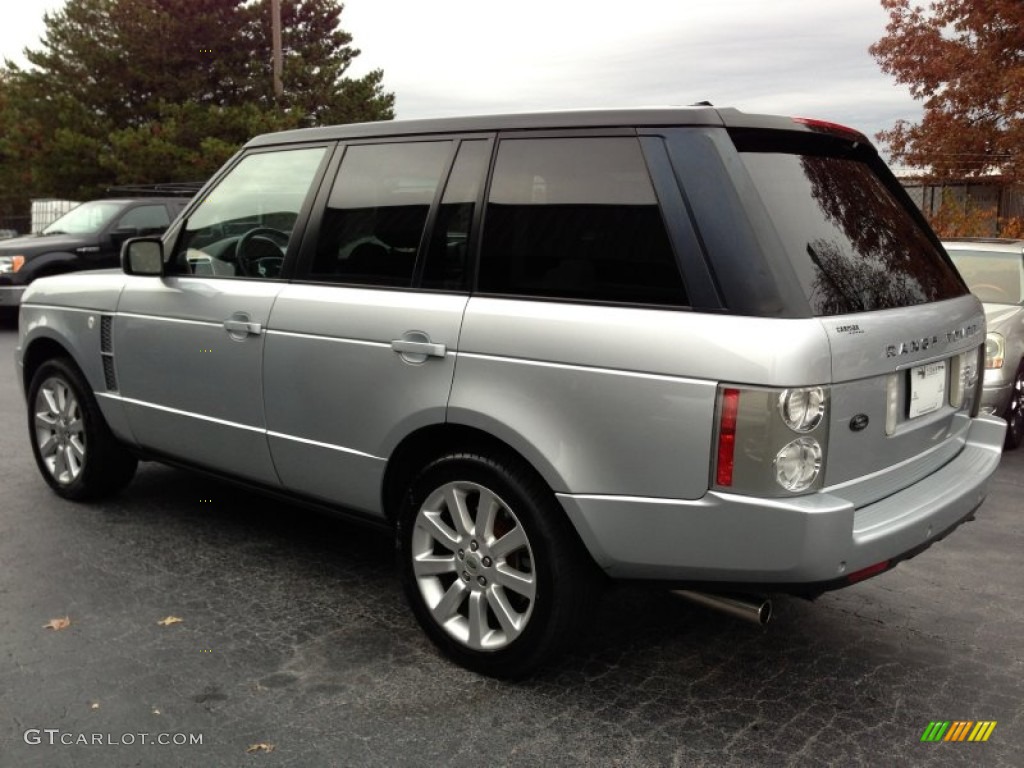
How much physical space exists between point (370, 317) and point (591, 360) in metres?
1.02

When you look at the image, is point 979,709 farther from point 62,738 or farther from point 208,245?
point 208,245

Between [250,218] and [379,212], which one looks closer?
[379,212]

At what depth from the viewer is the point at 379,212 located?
3842mm

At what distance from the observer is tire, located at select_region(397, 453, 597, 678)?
10.5ft

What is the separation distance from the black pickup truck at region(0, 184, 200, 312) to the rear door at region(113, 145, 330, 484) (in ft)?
30.0

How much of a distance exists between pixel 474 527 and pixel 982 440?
2.00 meters

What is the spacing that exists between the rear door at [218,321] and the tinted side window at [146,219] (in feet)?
32.8

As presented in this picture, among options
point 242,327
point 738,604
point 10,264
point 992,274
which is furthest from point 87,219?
point 738,604

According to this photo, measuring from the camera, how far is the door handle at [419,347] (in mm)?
3434

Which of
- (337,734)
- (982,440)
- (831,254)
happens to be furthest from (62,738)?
(982,440)

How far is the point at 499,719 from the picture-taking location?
3.18 metres

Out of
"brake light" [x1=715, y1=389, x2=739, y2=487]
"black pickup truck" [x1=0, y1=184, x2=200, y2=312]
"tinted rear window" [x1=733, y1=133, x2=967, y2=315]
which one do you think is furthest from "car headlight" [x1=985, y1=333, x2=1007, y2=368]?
"black pickup truck" [x1=0, y1=184, x2=200, y2=312]

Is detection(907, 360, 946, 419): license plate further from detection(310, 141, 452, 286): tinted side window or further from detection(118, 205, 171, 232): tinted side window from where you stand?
detection(118, 205, 171, 232): tinted side window

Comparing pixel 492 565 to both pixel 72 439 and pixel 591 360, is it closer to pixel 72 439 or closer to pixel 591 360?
pixel 591 360
